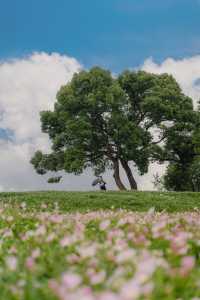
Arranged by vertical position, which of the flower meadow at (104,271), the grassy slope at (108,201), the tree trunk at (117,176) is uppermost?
the tree trunk at (117,176)

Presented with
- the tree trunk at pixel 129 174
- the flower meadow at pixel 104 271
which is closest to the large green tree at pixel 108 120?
the tree trunk at pixel 129 174

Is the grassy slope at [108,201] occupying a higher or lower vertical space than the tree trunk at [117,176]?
lower

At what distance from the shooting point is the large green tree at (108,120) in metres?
42.4

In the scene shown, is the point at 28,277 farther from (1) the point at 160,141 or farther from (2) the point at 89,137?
(1) the point at 160,141

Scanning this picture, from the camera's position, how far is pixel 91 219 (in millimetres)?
6988

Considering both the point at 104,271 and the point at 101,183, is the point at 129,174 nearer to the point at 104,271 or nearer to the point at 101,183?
the point at 101,183

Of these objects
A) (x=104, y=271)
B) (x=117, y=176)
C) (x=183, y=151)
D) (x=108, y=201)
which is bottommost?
(x=104, y=271)

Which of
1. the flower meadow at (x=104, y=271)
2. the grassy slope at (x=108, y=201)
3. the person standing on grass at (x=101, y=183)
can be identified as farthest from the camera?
the person standing on grass at (x=101, y=183)

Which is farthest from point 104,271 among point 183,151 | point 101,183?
point 183,151

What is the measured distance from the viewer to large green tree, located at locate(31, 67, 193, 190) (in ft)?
139

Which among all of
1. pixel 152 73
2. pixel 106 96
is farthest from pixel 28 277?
pixel 152 73

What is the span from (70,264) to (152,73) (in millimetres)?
44974

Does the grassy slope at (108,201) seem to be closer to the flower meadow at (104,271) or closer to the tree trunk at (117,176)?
the flower meadow at (104,271)

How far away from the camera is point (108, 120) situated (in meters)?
43.2
